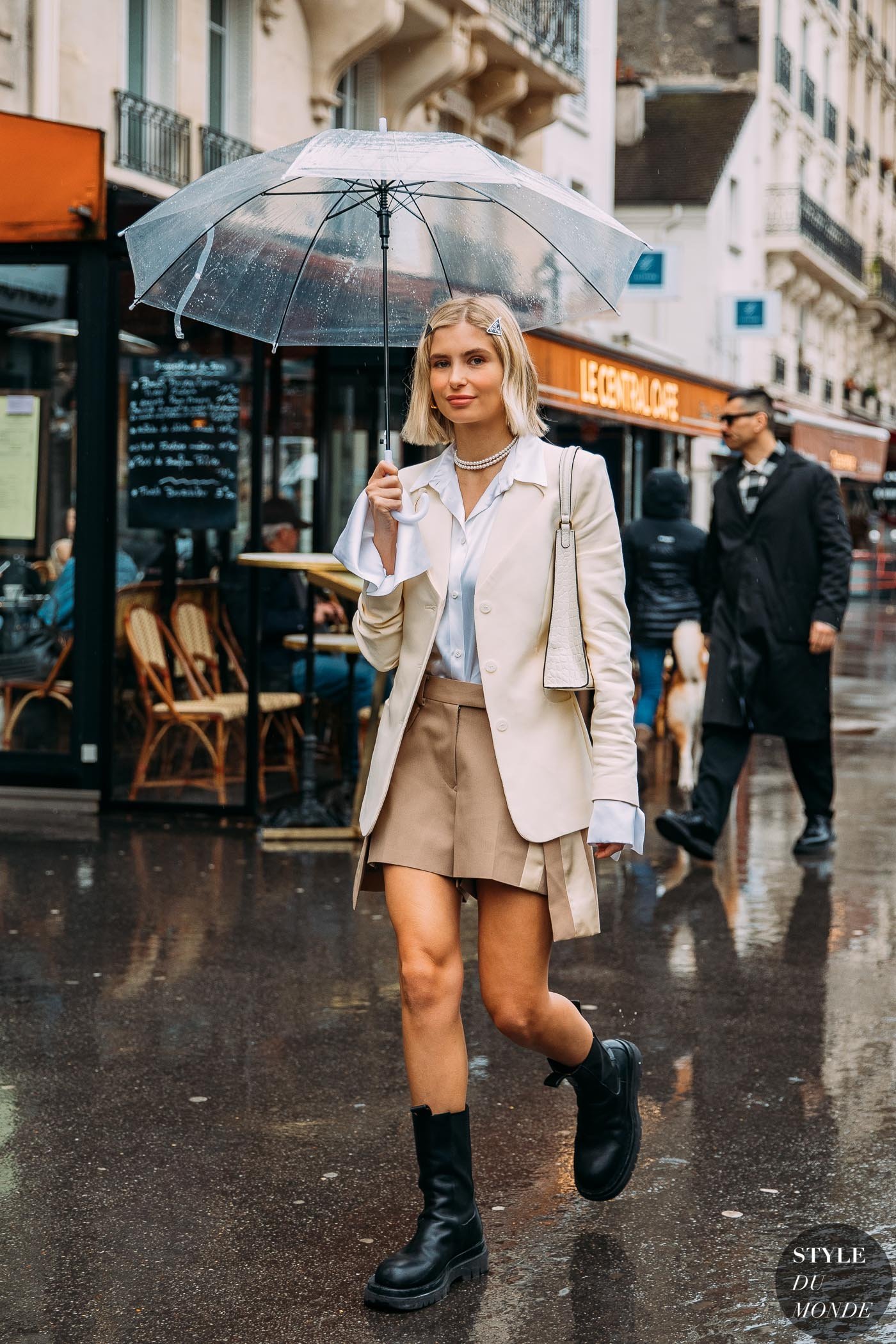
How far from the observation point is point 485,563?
3783 millimetres

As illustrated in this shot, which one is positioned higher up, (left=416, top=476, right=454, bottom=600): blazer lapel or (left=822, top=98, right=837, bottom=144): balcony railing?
(left=822, top=98, right=837, bottom=144): balcony railing

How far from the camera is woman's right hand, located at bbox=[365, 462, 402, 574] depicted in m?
3.76

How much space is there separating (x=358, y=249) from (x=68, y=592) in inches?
207

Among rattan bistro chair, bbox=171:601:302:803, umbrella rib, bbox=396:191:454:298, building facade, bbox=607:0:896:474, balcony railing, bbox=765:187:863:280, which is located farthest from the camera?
balcony railing, bbox=765:187:863:280

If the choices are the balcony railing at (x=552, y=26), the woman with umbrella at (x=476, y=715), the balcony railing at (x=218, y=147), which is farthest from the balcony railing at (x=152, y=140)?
the woman with umbrella at (x=476, y=715)

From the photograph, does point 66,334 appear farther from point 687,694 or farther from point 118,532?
point 687,694

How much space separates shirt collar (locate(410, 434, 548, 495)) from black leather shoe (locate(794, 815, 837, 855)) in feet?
17.1

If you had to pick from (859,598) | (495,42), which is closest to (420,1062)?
(495,42)

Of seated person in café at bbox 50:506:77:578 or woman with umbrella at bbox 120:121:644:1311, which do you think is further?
seated person in café at bbox 50:506:77:578

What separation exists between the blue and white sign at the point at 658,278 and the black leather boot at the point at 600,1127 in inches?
654

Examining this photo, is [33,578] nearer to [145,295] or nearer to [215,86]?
[145,295]

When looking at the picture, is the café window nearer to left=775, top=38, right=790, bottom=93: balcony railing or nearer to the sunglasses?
the sunglasses

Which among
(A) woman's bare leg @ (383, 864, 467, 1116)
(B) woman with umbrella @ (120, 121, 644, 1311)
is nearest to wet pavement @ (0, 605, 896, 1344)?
(B) woman with umbrella @ (120, 121, 644, 1311)

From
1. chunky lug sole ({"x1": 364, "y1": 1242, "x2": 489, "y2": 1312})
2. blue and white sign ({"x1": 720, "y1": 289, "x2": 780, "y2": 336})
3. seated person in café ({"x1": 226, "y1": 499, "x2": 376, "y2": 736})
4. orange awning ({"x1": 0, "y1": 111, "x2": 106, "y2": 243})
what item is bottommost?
chunky lug sole ({"x1": 364, "y1": 1242, "x2": 489, "y2": 1312})
